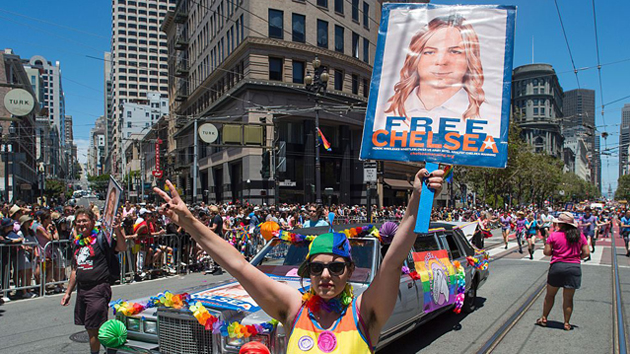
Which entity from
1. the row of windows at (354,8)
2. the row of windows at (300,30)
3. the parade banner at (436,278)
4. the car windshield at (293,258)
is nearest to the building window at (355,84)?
the row of windows at (300,30)

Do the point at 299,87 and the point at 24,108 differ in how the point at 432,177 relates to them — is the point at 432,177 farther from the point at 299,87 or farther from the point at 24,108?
the point at 299,87

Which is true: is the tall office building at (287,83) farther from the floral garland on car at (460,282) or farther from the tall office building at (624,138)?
the floral garland on car at (460,282)

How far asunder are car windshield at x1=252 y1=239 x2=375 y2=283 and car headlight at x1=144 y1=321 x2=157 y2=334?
62.7 inches

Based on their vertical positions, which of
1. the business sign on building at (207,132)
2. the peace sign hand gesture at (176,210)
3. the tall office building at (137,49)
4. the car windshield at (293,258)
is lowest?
the car windshield at (293,258)

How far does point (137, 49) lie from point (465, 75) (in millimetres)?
153426

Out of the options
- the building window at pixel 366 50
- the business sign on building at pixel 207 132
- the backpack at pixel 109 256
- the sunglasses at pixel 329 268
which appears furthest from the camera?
the building window at pixel 366 50

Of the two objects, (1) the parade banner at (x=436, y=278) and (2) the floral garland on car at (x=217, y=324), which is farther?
(1) the parade banner at (x=436, y=278)

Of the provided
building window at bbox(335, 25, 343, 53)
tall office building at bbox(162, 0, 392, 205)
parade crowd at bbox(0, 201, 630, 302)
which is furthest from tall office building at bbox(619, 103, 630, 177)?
parade crowd at bbox(0, 201, 630, 302)

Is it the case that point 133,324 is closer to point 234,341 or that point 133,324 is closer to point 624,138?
point 234,341

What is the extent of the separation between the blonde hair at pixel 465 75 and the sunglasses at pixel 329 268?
141 centimetres

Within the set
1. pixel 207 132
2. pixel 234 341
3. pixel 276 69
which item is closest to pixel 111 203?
pixel 234 341

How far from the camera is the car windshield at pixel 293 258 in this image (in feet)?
17.8

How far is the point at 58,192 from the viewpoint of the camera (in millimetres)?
65125

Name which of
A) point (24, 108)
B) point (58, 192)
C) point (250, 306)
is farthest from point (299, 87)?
point (58, 192)
